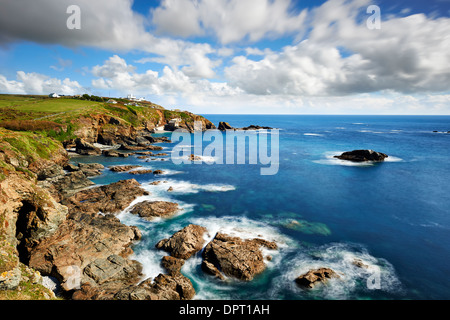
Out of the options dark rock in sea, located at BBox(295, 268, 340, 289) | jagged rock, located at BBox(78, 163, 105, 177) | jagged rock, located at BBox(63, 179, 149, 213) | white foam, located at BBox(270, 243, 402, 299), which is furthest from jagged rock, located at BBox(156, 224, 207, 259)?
jagged rock, located at BBox(78, 163, 105, 177)

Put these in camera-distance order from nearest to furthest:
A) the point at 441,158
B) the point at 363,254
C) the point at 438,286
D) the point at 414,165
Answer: the point at 438,286, the point at 363,254, the point at 414,165, the point at 441,158

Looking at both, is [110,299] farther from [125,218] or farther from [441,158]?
[441,158]

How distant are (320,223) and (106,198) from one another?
35.0 meters

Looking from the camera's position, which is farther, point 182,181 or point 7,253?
point 182,181

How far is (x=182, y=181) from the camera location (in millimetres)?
51156

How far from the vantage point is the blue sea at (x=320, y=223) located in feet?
69.1

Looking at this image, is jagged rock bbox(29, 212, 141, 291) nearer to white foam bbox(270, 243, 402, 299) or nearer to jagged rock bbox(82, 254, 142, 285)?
jagged rock bbox(82, 254, 142, 285)

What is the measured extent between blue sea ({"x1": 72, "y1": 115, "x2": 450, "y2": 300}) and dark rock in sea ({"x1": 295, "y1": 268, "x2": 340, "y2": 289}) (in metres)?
0.58

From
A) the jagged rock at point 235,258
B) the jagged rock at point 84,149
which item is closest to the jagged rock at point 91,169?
the jagged rock at point 84,149

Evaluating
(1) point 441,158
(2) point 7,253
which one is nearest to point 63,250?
(2) point 7,253

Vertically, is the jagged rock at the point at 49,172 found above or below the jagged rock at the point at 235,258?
above

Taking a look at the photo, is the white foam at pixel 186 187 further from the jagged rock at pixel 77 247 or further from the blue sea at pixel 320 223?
the jagged rock at pixel 77 247

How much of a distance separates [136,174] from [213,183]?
1980 cm

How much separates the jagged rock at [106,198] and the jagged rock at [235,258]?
18.8m
